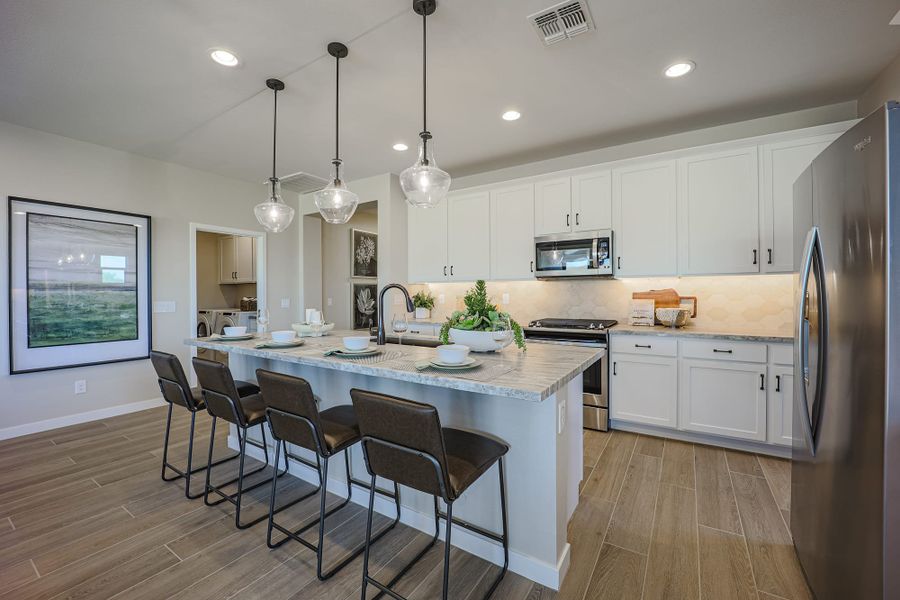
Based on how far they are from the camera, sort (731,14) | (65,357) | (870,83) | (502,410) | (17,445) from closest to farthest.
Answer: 1. (502,410)
2. (731,14)
3. (870,83)
4. (17,445)
5. (65,357)

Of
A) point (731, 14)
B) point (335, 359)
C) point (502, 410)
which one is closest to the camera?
point (502, 410)

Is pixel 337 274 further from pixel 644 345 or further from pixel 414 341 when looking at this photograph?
pixel 644 345

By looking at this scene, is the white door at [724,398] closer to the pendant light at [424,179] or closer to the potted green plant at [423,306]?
the pendant light at [424,179]

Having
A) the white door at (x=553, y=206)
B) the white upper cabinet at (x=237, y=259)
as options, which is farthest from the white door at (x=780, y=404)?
the white upper cabinet at (x=237, y=259)

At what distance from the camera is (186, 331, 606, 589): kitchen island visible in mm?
1494

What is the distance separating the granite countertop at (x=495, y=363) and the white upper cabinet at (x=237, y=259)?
4.24 meters

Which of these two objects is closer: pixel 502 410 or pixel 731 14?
pixel 502 410

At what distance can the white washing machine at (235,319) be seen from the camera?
5742 mm

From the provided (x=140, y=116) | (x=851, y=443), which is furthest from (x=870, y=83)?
(x=140, y=116)

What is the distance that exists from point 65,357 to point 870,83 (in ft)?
22.9

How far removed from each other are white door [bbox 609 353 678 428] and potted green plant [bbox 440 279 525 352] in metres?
1.80

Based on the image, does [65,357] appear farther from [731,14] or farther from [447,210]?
[731,14]

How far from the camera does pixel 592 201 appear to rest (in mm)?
3713

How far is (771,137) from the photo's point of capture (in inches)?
117
